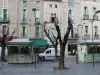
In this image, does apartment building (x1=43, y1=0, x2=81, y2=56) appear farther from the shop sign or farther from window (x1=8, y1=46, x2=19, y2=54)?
the shop sign

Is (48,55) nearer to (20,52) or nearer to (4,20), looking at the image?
(20,52)

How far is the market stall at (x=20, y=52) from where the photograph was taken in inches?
1189

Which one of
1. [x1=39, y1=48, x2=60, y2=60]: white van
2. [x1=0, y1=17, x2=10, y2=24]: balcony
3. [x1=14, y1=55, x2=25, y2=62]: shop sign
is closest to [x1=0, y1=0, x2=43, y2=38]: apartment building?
[x1=0, y1=17, x2=10, y2=24]: balcony

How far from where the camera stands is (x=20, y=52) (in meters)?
30.6

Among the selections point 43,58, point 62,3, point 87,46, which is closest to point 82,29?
point 62,3

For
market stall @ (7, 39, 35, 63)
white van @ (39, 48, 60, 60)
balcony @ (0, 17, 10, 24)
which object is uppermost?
balcony @ (0, 17, 10, 24)

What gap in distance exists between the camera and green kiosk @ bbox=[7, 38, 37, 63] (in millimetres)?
30203

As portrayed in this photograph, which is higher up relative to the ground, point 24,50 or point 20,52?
point 24,50

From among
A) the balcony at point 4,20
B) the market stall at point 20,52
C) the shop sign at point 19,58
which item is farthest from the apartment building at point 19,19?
the shop sign at point 19,58

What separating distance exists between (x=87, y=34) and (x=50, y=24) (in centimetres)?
793

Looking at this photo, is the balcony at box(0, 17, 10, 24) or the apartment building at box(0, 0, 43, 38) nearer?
the balcony at box(0, 17, 10, 24)

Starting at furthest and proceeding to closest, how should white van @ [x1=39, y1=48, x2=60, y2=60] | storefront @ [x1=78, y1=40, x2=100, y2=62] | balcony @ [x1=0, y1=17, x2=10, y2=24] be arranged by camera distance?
1. balcony @ [x1=0, y1=17, x2=10, y2=24]
2. white van @ [x1=39, y1=48, x2=60, y2=60]
3. storefront @ [x1=78, y1=40, x2=100, y2=62]

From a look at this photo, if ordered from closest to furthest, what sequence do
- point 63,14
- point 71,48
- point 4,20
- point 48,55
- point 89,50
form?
1. point 89,50
2. point 48,55
3. point 4,20
4. point 63,14
5. point 71,48

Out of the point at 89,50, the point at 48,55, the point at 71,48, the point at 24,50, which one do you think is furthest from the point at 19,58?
the point at 71,48
